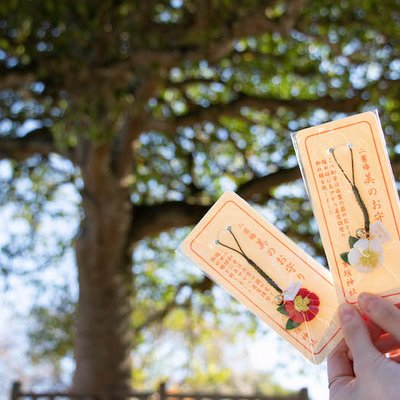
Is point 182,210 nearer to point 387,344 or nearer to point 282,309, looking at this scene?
point 282,309

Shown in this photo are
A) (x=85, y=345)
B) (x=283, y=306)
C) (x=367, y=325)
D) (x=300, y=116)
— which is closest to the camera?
(x=367, y=325)

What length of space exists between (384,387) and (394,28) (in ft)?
18.4

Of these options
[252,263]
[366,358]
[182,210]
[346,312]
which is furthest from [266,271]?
[182,210]

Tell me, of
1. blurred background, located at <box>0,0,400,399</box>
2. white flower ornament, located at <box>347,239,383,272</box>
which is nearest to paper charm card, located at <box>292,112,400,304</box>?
white flower ornament, located at <box>347,239,383,272</box>

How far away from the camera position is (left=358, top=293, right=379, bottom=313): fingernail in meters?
1.27

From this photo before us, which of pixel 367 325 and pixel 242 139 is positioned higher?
pixel 242 139

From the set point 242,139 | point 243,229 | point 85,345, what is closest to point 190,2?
point 242,139

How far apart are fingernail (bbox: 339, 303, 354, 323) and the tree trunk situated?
5.64 metres

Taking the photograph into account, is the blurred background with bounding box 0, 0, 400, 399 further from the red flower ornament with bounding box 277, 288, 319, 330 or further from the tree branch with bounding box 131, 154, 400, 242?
the red flower ornament with bounding box 277, 288, 319, 330

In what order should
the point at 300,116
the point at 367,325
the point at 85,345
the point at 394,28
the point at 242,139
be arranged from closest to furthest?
1. the point at 367,325
2. the point at 394,28
3. the point at 85,345
4. the point at 300,116
5. the point at 242,139

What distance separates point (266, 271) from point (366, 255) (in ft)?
0.78

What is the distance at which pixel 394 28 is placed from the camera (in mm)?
6133

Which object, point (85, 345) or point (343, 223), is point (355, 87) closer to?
point (85, 345)

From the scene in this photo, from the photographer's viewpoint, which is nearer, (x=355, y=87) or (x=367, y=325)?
(x=367, y=325)
